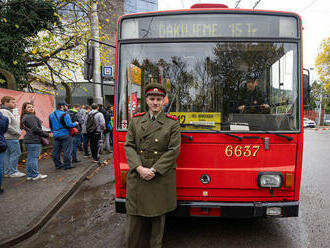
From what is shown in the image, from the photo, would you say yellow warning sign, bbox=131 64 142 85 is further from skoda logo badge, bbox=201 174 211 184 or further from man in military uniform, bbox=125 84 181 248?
skoda logo badge, bbox=201 174 211 184

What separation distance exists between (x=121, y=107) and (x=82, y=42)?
26.2 feet

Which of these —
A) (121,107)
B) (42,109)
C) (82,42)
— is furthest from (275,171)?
(82,42)

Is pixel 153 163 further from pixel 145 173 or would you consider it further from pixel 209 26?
pixel 209 26

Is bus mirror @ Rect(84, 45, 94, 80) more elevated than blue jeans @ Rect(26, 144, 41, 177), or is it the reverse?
bus mirror @ Rect(84, 45, 94, 80)

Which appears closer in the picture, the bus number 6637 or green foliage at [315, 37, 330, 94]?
the bus number 6637

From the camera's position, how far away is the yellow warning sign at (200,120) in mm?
2912

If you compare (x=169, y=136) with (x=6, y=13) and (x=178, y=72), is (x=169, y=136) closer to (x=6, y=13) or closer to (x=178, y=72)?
(x=178, y=72)

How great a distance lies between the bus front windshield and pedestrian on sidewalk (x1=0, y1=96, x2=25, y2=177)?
3921 millimetres

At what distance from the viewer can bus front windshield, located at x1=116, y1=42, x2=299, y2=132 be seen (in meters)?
2.90

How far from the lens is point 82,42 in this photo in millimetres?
9906

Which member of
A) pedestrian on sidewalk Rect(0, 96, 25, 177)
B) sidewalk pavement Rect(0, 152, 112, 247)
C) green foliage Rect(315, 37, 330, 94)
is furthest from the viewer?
green foliage Rect(315, 37, 330, 94)

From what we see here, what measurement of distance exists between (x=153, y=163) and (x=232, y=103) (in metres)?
1.19

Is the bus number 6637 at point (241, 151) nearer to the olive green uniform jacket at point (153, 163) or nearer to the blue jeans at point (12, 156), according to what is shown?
the olive green uniform jacket at point (153, 163)

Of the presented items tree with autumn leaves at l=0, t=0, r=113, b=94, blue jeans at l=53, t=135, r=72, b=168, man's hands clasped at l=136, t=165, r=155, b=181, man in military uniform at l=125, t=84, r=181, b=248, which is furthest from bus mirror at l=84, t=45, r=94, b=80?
tree with autumn leaves at l=0, t=0, r=113, b=94
